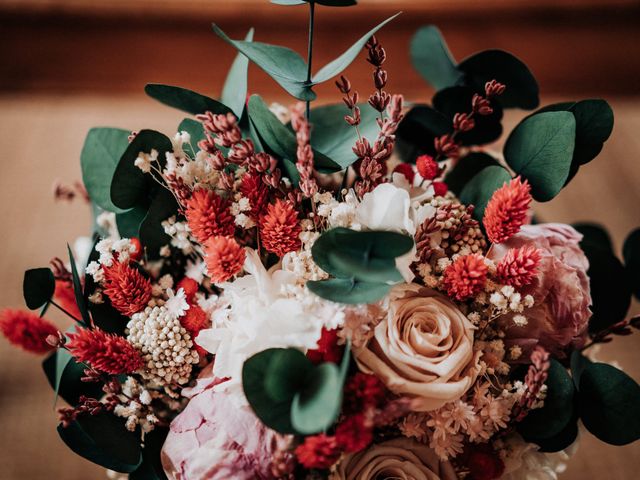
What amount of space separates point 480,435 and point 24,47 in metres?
1.55

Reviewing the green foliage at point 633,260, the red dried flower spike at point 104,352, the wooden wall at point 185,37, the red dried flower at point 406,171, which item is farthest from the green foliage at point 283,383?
the wooden wall at point 185,37

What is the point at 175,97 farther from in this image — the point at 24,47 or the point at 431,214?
the point at 24,47

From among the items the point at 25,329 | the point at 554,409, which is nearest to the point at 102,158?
the point at 25,329

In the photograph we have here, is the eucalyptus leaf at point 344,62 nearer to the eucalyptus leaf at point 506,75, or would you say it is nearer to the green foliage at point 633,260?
the eucalyptus leaf at point 506,75

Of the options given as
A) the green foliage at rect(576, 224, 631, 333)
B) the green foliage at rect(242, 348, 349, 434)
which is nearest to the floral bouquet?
the green foliage at rect(242, 348, 349, 434)

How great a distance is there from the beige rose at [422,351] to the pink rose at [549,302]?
64 mm

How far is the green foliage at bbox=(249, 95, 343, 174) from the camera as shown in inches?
18.6

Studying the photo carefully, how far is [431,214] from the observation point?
18.4 inches

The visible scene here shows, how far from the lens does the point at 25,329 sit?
501mm

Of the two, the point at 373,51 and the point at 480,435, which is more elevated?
the point at 373,51

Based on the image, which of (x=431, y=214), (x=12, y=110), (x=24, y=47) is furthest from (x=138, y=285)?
(x=24, y=47)

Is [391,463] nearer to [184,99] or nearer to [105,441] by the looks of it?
[105,441]

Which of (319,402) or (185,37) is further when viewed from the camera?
(185,37)

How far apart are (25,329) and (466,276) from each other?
1.27 ft
